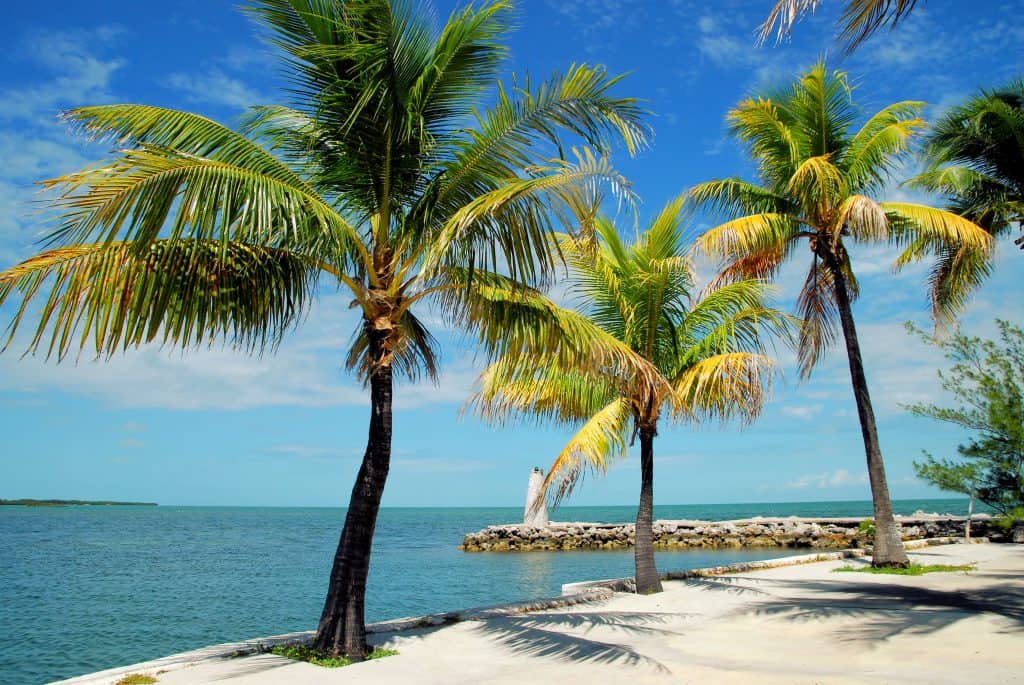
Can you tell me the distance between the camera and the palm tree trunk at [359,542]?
24.1 ft

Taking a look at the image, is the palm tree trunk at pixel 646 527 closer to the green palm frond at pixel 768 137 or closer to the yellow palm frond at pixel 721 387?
the yellow palm frond at pixel 721 387

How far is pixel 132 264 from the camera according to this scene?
21.5 ft

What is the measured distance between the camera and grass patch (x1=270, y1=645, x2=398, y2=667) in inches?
279

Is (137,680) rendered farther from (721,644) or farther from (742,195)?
(742,195)

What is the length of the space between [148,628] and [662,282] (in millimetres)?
13269

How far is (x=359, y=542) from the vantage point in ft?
25.0

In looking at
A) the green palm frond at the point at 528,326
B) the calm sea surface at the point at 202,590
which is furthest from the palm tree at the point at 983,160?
the calm sea surface at the point at 202,590

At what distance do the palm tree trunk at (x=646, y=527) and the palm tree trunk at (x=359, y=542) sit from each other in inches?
206

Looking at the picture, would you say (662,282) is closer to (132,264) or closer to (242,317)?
(242,317)

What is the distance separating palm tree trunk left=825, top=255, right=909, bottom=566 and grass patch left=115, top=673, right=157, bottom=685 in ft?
42.5

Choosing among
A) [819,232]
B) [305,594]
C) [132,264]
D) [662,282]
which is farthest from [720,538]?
[132,264]

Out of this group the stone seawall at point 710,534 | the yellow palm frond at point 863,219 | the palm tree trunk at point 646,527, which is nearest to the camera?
the palm tree trunk at point 646,527

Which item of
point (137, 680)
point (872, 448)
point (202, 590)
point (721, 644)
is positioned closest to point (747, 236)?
point (872, 448)

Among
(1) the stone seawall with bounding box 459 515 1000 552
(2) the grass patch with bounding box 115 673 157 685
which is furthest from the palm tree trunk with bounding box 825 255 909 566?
(1) the stone seawall with bounding box 459 515 1000 552
